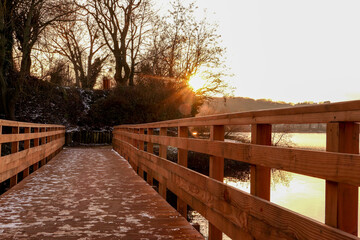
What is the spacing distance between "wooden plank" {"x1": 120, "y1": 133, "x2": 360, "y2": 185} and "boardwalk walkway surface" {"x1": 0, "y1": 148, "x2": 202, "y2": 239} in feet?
3.63

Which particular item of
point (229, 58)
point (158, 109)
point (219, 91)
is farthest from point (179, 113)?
point (229, 58)

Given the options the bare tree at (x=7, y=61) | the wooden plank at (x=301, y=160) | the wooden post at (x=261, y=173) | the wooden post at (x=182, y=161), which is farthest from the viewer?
the bare tree at (x=7, y=61)

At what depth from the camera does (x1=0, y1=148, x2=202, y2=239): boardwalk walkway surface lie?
344 cm

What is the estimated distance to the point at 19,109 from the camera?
2214 centimetres

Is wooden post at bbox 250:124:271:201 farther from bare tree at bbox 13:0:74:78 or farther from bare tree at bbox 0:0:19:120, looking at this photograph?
bare tree at bbox 13:0:74:78

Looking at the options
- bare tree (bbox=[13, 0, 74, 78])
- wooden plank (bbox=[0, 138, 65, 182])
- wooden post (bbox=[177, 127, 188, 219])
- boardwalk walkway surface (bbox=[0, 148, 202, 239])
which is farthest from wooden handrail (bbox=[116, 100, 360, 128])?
bare tree (bbox=[13, 0, 74, 78])

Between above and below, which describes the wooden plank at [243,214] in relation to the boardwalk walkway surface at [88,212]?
above

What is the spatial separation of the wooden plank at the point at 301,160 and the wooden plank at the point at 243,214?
23cm

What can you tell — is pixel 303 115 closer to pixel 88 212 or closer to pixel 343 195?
pixel 343 195

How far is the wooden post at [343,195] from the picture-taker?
162 centimetres

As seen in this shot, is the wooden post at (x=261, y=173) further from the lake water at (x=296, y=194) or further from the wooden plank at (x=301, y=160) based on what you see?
the lake water at (x=296, y=194)

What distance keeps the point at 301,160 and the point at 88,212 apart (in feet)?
10.1

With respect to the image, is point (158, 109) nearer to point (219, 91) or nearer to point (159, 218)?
point (219, 91)

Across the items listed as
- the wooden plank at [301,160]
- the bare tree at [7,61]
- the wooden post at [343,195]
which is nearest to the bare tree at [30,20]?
the bare tree at [7,61]
